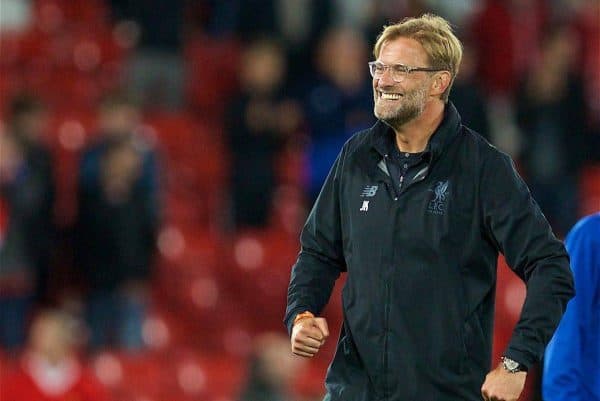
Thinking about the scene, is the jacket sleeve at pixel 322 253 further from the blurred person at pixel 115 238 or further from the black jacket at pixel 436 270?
the blurred person at pixel 115 238

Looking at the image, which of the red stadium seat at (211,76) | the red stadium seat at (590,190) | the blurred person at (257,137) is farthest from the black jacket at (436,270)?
the red stadium seat at (211,76)

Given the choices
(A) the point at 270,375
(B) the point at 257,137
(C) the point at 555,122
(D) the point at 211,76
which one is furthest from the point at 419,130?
(D) the point at 211,76

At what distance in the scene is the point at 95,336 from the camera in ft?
28.3

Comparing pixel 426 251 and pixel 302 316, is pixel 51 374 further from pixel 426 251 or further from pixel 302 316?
pixel 426 251

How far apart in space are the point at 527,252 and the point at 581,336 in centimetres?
52

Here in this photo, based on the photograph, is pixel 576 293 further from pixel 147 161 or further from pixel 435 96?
pixel 147 161

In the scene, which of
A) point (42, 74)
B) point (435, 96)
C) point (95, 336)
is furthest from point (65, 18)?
point (435, 96)

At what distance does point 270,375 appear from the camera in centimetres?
805

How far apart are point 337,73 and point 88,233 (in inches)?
80.9

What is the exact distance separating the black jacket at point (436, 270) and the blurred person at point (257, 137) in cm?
532

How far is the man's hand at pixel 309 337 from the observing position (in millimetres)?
3887

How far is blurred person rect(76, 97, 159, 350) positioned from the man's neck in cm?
467

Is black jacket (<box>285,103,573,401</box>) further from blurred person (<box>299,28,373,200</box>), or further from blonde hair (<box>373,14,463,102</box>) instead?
blurred person (<box>299,28,373,200</box>)

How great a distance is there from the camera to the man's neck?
4.10m
